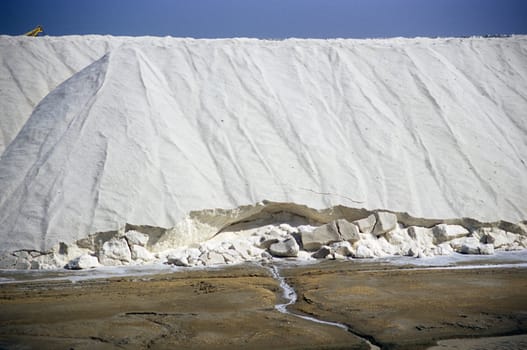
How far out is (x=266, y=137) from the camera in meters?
15.3

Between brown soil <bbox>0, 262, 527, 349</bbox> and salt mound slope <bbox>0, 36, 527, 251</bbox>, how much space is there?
3.54m

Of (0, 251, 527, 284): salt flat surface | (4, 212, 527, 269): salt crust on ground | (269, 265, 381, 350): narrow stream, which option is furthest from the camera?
(4, 212, 527, 269): salt crust on ground

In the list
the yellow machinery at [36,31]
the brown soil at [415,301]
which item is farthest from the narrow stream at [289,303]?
the yellow machinery at [36,31]

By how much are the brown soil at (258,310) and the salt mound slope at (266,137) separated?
3.54 metres

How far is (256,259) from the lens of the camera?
11719 mm

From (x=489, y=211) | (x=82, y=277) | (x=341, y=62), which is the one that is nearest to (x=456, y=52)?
(x=341, y=62)

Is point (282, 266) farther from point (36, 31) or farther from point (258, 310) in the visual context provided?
point (36, 31)

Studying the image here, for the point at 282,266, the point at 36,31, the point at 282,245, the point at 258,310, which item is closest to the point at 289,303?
the point at 258,310

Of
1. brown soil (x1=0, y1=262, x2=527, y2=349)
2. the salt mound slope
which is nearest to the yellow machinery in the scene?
the salt mound slope

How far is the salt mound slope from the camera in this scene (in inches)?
501

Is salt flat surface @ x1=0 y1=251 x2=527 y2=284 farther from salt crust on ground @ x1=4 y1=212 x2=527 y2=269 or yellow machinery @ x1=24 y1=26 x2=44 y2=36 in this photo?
yellow machinery @ x1=24 y1=26 x2=44 y2=36

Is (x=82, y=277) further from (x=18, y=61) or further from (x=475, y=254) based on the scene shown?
(x=18, y=61)

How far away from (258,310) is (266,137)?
8778 mm

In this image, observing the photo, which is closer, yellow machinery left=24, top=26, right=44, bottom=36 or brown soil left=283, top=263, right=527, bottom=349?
brown soil left=283, top=263, right=527, bottom=349
